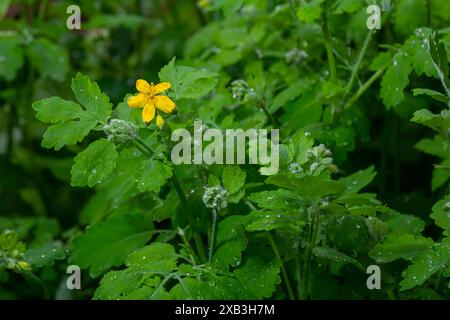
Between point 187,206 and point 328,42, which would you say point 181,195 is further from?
point 328,42

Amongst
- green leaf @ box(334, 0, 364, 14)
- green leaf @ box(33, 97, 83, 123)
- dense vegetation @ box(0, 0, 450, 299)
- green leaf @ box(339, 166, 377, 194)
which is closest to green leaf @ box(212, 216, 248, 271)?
dense vegetation @ box(0, 0, 450, 299)

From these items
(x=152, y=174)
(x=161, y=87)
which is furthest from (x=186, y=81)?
(x=152, y=174)

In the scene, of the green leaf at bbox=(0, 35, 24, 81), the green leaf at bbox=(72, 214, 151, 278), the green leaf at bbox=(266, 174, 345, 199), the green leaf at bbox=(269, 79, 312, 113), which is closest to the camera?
the green leaf at bbox=(266, 174, 345, 199)

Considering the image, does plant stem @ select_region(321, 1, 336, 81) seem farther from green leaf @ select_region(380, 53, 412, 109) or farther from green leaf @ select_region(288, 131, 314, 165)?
green leaf @ select_region(288, 131, 314, 165)

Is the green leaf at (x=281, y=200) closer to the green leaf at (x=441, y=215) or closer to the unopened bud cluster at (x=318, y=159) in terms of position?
the unopened bud cluster at (x=318, y=159)

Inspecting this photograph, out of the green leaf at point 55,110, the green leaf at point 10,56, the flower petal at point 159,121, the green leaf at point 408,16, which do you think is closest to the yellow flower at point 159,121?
the flower petal at point 159,121
